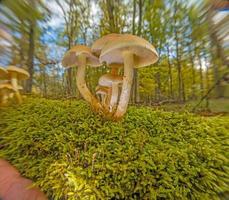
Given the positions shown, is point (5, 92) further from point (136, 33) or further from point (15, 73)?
point (136, 33)

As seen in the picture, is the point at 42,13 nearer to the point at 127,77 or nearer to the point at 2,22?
the point at 2,22

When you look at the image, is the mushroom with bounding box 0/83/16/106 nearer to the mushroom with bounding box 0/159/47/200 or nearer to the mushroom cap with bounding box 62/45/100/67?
the mushroom cap with bounding box 62/45/100/67

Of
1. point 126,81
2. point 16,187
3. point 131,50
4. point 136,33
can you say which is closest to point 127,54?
point 131,50

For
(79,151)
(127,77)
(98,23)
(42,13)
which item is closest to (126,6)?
(98,23)

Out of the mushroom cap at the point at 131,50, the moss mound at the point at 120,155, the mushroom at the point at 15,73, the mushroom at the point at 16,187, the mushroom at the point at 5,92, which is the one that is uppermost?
the mushroom cap at the point at 131,50

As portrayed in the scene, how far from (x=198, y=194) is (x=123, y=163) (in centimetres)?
27

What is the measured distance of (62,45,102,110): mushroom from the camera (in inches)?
42.5

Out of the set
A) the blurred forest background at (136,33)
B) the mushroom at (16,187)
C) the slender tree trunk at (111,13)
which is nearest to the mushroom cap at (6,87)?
the mushroom at (16,187)

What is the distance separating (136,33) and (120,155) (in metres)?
2.19

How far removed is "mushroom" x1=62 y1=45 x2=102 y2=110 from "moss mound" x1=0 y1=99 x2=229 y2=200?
0.30ft

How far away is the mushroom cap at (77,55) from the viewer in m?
1.07

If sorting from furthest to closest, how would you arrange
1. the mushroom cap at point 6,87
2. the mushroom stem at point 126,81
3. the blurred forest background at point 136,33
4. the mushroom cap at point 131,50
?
the blurred forest background at point 136,33
the mushroom cap at point 6,87
the mushroom stem at point 126,81
the mushroom cap at point 131,50

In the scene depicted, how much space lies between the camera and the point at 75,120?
100 cm

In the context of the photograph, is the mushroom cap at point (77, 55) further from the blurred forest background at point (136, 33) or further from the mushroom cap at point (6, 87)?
the blurred forest background at point (136, 33)
